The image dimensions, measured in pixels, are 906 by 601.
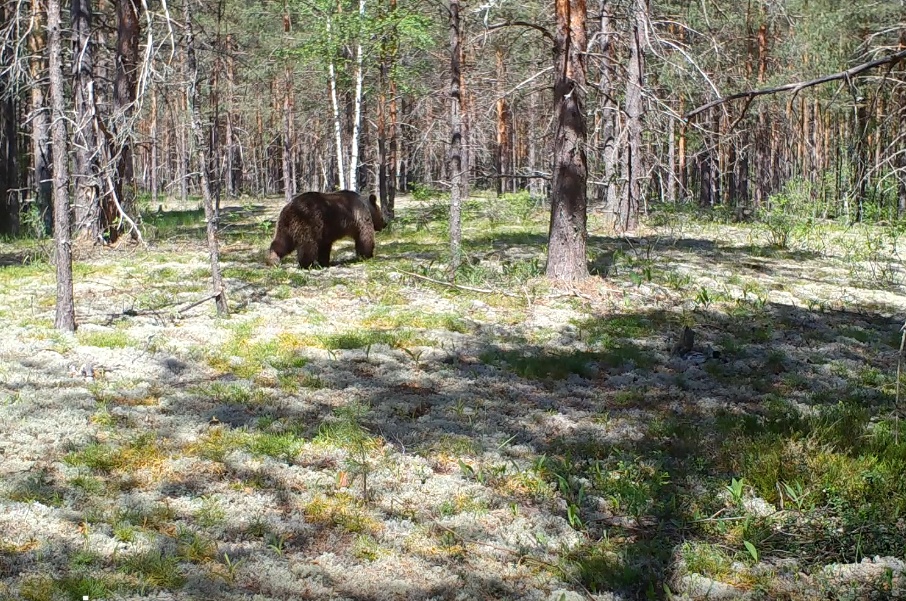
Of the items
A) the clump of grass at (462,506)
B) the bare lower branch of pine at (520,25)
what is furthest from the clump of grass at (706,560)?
the bare lower branch of pine at (520,25)

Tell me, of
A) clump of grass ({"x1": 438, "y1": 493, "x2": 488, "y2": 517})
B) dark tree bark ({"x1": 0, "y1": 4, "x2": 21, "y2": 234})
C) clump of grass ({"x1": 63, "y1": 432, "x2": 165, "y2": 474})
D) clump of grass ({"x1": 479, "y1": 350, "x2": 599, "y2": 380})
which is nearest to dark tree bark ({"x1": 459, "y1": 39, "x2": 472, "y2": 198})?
clump of grass ({"x1": 479, "y1": 350, "x2": 599, "y2": 380})

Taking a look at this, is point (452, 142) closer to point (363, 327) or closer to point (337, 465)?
point (363, 327)

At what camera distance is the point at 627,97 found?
1675 centimetres

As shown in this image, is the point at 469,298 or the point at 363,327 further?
the point at 469,298

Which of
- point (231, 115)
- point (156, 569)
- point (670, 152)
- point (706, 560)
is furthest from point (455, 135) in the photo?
point (231, 115)

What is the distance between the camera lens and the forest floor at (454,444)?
4312 millimetres

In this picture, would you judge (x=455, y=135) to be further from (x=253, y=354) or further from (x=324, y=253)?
(x=253, y=354)

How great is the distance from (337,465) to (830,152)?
4371 cm

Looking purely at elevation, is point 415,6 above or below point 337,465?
above

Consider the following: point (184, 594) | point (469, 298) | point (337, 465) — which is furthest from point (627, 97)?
point (184, 594)

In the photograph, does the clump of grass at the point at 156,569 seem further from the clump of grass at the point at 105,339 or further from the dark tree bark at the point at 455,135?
the dark tree bark at the point at 455,135

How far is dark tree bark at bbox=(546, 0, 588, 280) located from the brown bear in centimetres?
450

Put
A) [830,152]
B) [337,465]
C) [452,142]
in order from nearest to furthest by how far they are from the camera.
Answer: [337,465] → [452,142] → [830,152]

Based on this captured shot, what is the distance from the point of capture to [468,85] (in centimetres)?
1875
